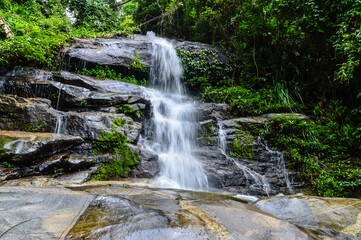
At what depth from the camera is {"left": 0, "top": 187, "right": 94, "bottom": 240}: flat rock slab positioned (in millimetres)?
1225

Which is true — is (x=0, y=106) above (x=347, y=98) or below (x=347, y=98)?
below

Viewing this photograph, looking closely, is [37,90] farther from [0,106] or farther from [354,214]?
[354,214]

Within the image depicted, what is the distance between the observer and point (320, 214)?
2.05 meters

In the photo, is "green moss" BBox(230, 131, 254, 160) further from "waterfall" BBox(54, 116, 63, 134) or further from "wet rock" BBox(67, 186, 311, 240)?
"waterfall" BBox(54, 116, 63, 134)

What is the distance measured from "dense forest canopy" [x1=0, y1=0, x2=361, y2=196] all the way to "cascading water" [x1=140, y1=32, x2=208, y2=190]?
1.00m

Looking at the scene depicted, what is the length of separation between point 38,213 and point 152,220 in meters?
0.94

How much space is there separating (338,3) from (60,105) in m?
9.17

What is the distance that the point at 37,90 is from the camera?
5527 mm

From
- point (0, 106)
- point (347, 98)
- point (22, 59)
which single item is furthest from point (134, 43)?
point (347, 98)

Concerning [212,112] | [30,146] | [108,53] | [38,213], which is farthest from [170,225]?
[108,53]

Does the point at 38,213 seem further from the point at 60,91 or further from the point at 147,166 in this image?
the point at 60,91

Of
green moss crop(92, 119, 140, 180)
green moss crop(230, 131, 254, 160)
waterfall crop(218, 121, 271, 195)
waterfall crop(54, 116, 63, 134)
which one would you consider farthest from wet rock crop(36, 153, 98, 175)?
green moss crop(230, 131, 254, 160)

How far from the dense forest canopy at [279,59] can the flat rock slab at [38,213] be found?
5418mm

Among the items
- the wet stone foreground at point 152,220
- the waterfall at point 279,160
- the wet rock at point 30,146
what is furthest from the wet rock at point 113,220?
the waterfall at point 279,160
